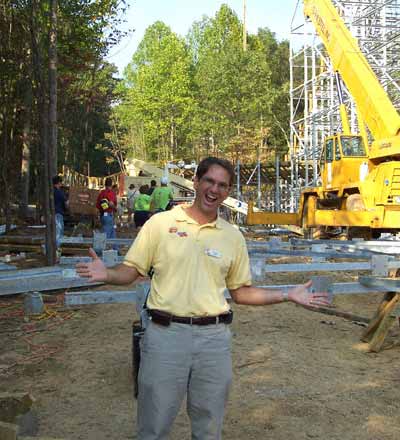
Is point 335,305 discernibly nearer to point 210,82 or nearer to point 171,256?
point 171,256

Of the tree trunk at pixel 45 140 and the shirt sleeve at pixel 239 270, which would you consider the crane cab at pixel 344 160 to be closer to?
the tree trunk at pixel 45 140

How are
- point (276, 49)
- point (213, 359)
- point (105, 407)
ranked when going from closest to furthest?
1. point (213, 359)
2. point (105, 407)
3. point (276, 49)

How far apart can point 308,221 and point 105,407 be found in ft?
46.2

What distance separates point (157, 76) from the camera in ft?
166

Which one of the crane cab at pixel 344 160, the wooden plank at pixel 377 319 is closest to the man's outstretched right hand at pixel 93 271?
the wooden plank at pixel 377 319

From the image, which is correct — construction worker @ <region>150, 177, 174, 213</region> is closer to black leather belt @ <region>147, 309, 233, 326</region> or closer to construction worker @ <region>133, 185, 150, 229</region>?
construction worker @ <region>133, 185, 150, 229</region>

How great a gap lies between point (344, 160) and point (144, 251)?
537 inches

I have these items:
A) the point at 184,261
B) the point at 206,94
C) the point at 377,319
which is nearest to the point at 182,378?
the point at 184,261

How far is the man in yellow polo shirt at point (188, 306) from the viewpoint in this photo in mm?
2951

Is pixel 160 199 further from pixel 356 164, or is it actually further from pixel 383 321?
pixel 383 321

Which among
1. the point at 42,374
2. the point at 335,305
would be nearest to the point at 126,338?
the point at 42,374

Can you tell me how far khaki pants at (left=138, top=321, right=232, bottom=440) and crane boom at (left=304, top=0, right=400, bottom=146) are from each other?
11838mm

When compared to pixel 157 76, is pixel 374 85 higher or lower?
lower

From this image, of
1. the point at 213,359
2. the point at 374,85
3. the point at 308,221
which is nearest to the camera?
the point at 213,359
